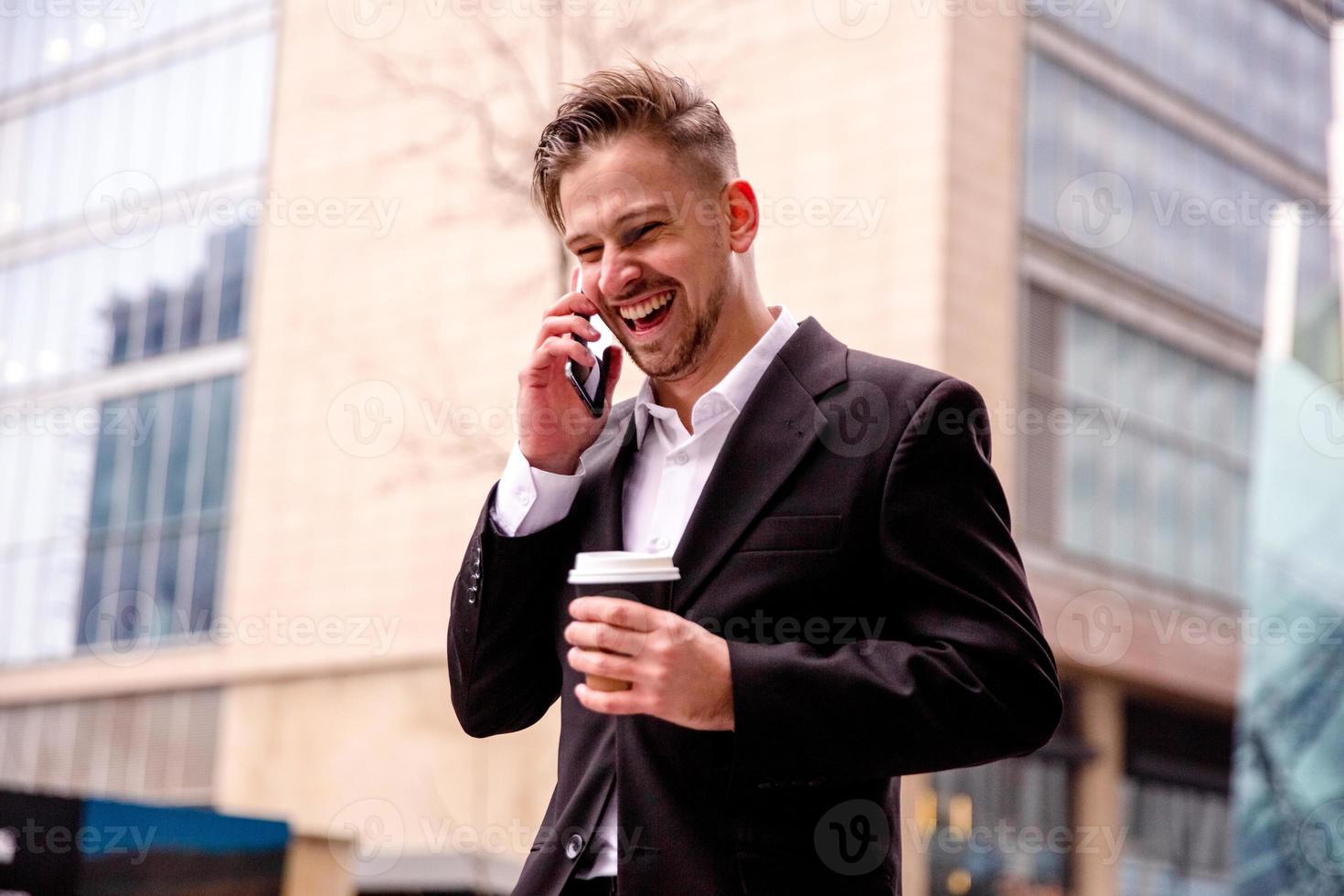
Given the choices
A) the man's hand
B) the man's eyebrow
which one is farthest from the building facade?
the man's hand

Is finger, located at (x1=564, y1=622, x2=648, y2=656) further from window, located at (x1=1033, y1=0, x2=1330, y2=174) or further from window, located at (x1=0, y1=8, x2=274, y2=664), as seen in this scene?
window, located at (x1=0, y1=8, x2=274, y2=664)

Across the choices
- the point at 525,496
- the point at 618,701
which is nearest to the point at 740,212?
the point at 525,496

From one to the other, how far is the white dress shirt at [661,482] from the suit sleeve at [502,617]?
1.1 inches

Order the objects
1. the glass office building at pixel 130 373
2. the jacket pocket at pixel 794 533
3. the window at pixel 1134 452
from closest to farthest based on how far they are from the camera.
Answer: the jacket pocket at pixel 794 533
the window at pixel 1134 452
the glass office building at pixel 130 373

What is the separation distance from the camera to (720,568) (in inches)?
91.7

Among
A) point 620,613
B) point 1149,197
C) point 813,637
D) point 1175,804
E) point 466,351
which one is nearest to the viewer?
point 620,613

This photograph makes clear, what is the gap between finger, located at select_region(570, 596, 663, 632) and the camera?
1990 mm

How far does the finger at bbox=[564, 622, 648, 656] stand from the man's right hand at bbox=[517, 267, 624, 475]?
0.58 meters

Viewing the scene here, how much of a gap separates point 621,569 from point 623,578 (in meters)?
0.01

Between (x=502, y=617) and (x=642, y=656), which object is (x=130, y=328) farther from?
(x=642, y=656)

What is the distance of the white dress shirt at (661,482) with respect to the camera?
8.25ft

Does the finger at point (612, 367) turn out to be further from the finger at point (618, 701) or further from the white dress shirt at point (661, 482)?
the finger at point (618, 701)

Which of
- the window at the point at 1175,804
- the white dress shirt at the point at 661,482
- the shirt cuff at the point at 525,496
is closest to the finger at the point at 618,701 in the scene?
the white dress shirt at the point at 661,482

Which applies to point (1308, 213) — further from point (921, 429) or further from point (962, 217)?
point (921, 429)
